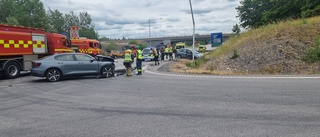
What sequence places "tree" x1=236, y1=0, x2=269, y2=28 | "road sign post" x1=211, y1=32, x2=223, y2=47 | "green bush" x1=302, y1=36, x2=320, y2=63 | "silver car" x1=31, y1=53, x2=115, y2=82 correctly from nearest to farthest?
"silver car" x1=31, y1=53, x2=115, y2=82 < "green bush" x1=302, y1=36, x2=320, y2=63 < "road sign post" x1=211, y1=32, x2=223, y2=47 < "tree" x1=236, y1=0, x2=269, y2=28

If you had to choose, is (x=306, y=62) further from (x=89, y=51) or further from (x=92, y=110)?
(x=89, y=51)

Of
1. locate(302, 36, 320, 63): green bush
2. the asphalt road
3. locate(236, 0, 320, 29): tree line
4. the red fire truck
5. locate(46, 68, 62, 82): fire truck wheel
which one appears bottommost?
the asphalt road

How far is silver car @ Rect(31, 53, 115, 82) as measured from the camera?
1179 centimetres

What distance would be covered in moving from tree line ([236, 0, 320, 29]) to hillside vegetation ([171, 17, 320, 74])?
27.1ft

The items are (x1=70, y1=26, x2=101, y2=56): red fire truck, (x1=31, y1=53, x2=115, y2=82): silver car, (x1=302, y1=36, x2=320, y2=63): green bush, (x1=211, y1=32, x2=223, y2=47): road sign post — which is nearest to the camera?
(x1=31, y1=53, x2=115, y2=82): silver car

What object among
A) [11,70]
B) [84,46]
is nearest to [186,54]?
[84,46]

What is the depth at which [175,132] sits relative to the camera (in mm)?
4398

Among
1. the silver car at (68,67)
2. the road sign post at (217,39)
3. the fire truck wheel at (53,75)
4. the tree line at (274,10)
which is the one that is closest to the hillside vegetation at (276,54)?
the silver car at (68,67)

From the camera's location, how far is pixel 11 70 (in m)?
13.9

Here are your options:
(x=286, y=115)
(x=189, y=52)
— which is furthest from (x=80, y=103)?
(x=189, y=52)

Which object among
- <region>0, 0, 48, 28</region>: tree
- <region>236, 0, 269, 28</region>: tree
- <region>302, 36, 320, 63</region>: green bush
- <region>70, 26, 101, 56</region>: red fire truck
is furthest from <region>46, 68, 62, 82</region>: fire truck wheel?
<region>0, 0, 48, 28</region>: tree

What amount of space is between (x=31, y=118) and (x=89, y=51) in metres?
25.1

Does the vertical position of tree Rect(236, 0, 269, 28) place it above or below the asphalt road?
above

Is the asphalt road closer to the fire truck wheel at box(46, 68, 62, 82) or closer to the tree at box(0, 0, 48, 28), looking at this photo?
the fire truck wheel at box(46, 68, 62, 82)
